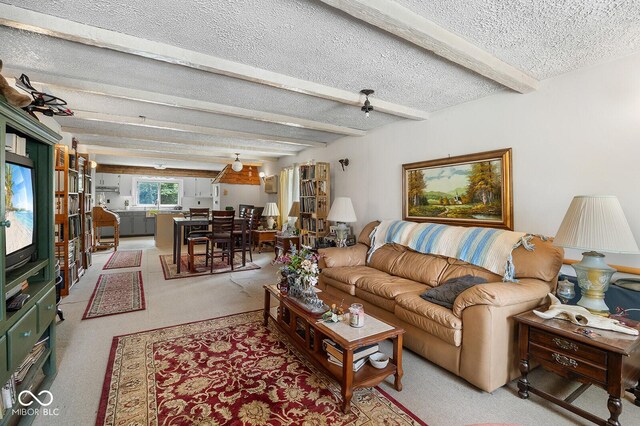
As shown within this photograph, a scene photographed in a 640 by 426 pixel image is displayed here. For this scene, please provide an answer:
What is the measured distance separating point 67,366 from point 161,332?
0.69m

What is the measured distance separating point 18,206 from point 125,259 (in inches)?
192

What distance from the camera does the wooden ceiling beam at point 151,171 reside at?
8711 millimetres

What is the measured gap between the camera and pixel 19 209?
1.67m

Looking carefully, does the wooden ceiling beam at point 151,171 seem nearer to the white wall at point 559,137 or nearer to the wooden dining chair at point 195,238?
the wooden dining chair at point 195,238

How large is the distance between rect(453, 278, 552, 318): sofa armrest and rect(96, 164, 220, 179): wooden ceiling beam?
31.3 ft

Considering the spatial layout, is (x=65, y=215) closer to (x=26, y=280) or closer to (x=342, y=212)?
(x=26, y=280)

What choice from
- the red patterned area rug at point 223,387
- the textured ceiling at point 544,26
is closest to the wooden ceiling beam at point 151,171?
the red patterned area rug at point 223,387

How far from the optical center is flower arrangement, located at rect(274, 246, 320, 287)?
241 cm

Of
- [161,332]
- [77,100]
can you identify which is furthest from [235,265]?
[77,100]

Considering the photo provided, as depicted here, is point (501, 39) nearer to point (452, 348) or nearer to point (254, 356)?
point (452, 348)

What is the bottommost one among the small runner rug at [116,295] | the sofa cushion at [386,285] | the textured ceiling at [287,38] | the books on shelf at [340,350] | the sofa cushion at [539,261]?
the small runner rug at [116,295]

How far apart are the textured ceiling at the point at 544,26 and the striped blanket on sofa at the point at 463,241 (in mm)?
1416

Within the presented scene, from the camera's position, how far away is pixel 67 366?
218 cm

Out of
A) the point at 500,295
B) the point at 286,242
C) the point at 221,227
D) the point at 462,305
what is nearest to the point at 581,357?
the point at 500,295
